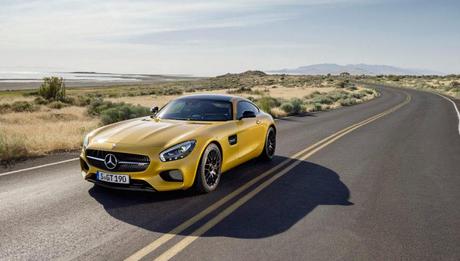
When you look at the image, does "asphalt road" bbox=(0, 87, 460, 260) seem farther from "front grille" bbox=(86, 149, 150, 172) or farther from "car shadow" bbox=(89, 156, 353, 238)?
"front grille" bbox=(86, 149, 150, 172)

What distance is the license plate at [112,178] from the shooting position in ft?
19.8

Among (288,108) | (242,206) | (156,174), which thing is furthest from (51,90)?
(242,206)

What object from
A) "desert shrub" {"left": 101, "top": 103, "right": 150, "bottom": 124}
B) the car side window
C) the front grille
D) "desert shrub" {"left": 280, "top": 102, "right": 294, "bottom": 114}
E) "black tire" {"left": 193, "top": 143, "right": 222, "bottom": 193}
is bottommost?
"desert shrub" {"left": 280, "top": 102, "right": 294, "bottom": 114}

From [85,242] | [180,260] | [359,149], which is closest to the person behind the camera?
[180,260]

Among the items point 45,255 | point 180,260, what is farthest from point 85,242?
point 180,260

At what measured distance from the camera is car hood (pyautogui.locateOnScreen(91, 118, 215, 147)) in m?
6.28

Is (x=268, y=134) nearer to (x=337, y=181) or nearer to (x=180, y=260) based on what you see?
(x=337, y=181)

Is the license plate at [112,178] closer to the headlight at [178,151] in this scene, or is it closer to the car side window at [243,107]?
the headlight at [178,151]

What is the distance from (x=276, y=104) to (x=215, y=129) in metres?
24.6

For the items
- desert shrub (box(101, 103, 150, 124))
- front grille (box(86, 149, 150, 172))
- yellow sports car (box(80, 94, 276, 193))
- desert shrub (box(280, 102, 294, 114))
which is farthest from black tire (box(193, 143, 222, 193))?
desert shrub (box(280, 102, 294, 114))

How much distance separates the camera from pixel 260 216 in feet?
18.7

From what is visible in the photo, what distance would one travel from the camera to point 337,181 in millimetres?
7992

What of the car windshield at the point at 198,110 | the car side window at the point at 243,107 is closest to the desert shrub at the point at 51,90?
the car side window at the point at 243,107

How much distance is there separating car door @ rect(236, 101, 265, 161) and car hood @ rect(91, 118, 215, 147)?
3.00 ft
